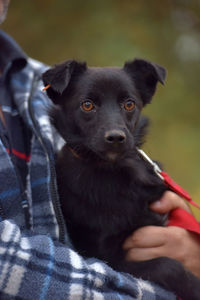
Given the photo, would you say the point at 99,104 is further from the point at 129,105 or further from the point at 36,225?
the point at 36,225

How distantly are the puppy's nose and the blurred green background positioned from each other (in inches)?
79.0

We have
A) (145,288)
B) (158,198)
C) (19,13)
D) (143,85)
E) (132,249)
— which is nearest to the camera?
(145,288)

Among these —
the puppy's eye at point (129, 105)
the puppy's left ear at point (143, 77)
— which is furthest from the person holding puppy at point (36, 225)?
the puppy's left ear at point (143, 77)

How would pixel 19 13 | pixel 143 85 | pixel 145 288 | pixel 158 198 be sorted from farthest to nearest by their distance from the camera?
pixel 19 13, pixel 143 85, pixel 158 198, pixel 145 288

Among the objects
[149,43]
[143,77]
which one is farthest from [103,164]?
[149,43]

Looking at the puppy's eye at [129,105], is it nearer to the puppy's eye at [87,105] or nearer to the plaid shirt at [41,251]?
the puppy's eye at [87,105]

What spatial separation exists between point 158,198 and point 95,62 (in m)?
2.13

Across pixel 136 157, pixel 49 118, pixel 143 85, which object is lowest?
pixel 136 157

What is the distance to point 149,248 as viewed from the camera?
1.46m

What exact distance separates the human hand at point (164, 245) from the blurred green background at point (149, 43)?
186 centimetres

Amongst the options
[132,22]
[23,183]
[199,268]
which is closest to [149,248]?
[199,268]

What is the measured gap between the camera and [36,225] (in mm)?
1412

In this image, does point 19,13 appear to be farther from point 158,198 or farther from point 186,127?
point 158,198

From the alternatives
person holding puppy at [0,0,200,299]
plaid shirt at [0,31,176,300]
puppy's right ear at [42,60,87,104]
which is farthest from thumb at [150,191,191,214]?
puppy's right ear at [42,60,87,104]
